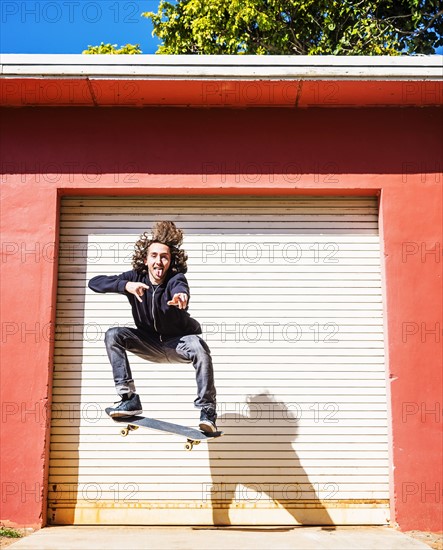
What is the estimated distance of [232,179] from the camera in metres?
7.02

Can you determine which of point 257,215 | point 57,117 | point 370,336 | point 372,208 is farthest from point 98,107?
point 370,336

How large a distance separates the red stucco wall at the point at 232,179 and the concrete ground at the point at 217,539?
92 cm

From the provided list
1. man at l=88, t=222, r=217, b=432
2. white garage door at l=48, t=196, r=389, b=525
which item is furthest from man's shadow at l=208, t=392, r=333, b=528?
man at l=88, t=222, r=217, b=432

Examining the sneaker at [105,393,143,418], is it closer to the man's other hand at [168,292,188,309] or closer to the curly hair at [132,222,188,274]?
the man's other hand at [168,292,188,309]

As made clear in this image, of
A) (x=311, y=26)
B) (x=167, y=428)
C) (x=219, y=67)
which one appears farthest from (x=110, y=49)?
(x=167, y=428)

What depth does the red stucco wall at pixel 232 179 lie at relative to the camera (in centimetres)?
668

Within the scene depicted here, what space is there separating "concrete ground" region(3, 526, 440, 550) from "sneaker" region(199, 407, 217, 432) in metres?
0.98

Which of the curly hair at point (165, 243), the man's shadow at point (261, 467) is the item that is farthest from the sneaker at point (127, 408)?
the curly hair at point (165, 243)

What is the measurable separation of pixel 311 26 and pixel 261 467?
1042cm

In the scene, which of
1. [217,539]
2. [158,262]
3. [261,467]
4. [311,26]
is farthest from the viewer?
[311,26]

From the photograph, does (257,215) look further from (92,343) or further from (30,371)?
(30,371)

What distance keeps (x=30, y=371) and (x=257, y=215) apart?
9.60 ft

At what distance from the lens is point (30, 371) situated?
6.66m

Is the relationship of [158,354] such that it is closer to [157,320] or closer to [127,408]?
[157,320]
